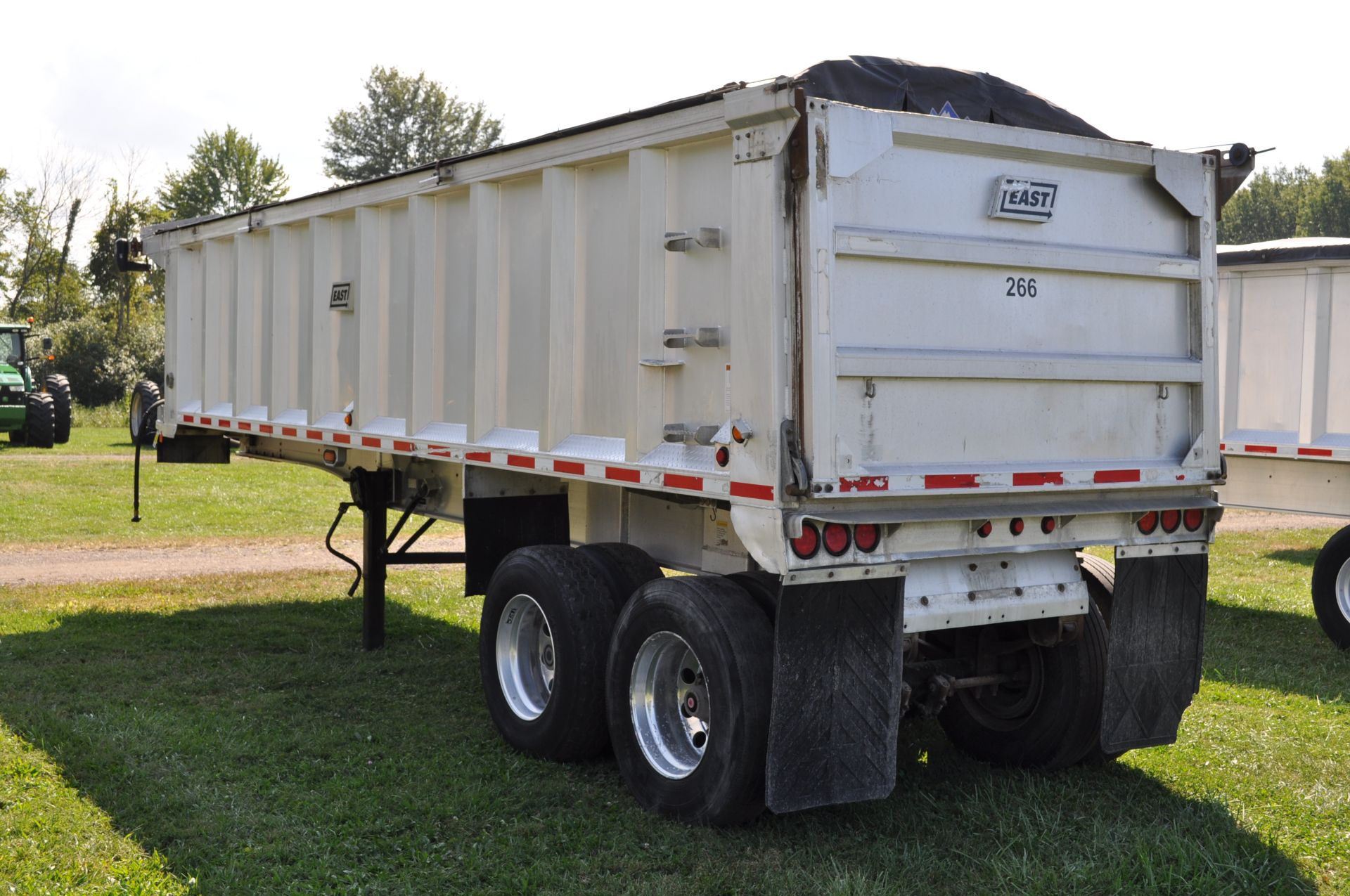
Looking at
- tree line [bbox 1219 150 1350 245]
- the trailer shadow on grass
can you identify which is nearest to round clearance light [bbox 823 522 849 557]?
the trailer shadow on grass

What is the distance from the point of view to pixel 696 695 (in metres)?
5.34

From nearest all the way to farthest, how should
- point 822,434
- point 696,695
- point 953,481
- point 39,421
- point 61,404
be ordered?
point 822,434 < point 953,481 < point 696,695 < point 39,421 < point 61,404

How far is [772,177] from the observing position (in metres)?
4.70

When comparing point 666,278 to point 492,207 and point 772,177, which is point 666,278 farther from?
point 492,207

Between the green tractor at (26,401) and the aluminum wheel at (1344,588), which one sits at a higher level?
the green tractor at (26,401)

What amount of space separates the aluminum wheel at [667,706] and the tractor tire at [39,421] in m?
23.2

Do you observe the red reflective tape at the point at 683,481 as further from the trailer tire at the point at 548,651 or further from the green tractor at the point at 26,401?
the green tractor at the point at 26,401

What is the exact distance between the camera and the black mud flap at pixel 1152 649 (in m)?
5.61

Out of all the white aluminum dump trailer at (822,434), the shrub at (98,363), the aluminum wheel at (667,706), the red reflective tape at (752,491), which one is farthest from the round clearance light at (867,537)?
the shrub at (98,363)

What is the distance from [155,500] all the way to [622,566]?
42.8 feet

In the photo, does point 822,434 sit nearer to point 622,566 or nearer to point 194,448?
point 622,566

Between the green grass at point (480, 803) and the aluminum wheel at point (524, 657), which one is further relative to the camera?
the aluminum wheel at point (524, 657)

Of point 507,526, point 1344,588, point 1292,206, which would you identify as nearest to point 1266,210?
point 1292,206

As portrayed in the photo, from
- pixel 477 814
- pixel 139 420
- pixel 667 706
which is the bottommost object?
pixel 477 814
